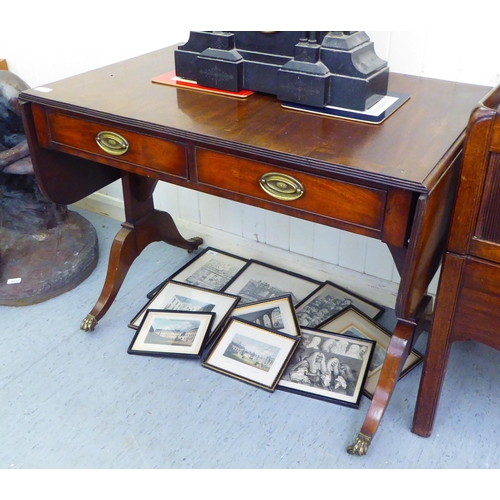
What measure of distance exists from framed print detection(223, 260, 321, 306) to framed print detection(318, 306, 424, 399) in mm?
186

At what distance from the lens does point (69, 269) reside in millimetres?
2082

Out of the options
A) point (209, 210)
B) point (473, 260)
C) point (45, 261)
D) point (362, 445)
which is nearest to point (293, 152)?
point (473, 260)

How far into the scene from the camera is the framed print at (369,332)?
1.68 metres

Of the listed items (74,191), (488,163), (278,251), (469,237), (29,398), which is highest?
(488,163)

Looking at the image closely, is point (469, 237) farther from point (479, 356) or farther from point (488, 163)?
point (479, 356)

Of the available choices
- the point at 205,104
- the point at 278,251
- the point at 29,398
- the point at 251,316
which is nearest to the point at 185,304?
the point at 251,316

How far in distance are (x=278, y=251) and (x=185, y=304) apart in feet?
1.42

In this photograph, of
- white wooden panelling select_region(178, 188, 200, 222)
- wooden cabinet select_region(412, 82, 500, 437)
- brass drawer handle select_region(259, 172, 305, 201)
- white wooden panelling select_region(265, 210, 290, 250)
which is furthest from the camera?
white wooden panelling select_region(178, 188, 200, 222)

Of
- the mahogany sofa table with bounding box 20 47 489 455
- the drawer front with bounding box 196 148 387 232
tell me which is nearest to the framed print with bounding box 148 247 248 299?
the mahogany sofa table with bounding box 20 47 489 455

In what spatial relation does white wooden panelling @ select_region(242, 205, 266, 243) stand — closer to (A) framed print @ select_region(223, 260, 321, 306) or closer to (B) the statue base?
(A) framed print @ select_region(223, 260, 321, 306)

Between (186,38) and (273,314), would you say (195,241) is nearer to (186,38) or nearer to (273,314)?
(273,314)

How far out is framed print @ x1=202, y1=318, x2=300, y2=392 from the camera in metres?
1.68

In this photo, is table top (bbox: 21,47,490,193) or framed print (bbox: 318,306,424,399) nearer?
table top (bbox: 21,47,490,193)

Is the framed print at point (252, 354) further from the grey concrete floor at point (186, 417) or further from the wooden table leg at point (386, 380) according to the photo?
the wooden table leg at point (386, 380)
